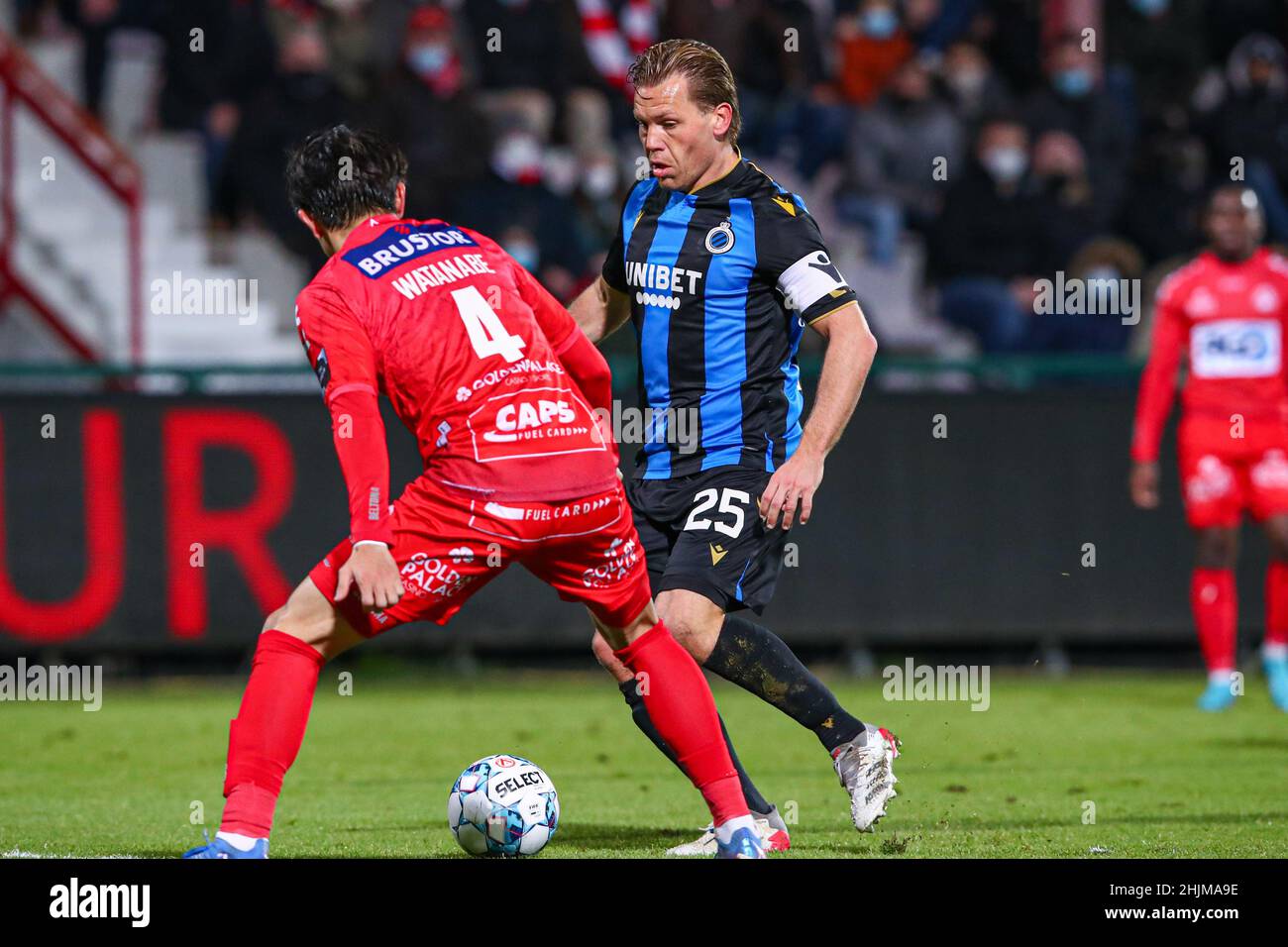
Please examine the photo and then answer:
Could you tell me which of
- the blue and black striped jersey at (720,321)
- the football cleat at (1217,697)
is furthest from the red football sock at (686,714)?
the football cleat at (1217,697)

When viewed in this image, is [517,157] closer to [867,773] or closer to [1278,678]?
[1278,678]

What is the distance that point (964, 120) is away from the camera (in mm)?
16031

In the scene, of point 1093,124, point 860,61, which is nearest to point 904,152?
point 860,61

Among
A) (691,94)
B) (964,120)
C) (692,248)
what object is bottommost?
(692,248)

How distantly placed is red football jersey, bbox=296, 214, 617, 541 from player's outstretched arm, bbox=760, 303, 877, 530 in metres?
0.57

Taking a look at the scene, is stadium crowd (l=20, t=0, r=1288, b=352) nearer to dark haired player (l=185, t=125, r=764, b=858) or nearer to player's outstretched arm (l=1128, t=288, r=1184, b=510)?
player's outstretched arm (l=1128, t=288, r=1184, b=510)

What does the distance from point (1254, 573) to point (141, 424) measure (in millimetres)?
7109

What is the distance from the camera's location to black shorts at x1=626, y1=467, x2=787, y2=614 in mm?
6090

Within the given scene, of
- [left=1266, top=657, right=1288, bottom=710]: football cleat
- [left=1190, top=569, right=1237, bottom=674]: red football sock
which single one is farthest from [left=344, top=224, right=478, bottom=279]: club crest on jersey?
[left=1266, top=657, right=1288, bottom=710]: football cleat

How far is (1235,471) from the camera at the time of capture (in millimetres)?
11227

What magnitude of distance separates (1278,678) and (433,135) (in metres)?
7.19

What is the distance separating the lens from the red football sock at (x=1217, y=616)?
1107 centimetres
